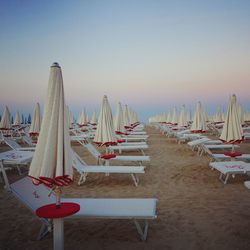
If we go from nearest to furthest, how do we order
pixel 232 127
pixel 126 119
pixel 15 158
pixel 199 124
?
pixel 15 158, pixel 232 127, pixel 199 124, pixel 126 119

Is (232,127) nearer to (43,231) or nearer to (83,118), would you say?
(43,231)

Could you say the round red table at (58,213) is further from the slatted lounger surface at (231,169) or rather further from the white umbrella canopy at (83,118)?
the white umbrella canopy at (83,118)

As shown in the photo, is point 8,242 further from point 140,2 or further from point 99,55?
point 99,55

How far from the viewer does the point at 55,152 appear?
2695 millimetres

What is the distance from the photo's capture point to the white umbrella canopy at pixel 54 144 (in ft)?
8.62

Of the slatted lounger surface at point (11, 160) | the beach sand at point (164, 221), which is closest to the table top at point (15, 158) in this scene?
the slatted lounger surface at point (11, 160)

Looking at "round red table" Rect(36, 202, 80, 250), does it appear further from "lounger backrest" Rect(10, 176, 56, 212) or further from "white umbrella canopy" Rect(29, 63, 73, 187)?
"lounger backrest" Rect(10, 176, 56, 212)

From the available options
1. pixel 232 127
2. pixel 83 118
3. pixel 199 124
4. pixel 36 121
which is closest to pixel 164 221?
pixel 232 127

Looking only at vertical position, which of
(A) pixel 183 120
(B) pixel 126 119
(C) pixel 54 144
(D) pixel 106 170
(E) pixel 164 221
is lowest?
(E) pixel 164 221

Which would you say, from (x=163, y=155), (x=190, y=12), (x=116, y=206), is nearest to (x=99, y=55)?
(x=190, y=12)

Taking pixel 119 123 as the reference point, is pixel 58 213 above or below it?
below

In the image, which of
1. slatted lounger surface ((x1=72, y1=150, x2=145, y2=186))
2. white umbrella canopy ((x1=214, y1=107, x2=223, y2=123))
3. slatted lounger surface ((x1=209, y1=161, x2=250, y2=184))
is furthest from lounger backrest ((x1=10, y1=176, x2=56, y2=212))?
white umbrella canopy ((x1=214, y1=107, x2=223, y2=123))

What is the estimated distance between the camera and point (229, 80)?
25.4 meters

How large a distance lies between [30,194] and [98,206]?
1005 millimetres
